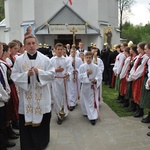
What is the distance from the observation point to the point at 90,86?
658 cm

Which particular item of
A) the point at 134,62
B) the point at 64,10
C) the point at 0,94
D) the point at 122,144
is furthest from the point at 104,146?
the point at 64,10

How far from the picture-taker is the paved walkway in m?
4.89

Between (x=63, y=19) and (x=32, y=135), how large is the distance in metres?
18.8

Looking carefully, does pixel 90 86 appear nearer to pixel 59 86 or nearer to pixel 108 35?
pixel 59 86

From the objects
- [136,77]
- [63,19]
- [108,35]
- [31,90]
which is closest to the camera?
[31,90]

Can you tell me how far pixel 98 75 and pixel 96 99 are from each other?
0.63 meters

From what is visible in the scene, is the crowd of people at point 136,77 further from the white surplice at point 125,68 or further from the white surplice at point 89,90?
the white surplice at point 89,90

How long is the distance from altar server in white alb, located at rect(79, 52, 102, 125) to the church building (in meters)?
15.6

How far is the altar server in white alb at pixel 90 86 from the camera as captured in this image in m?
6.50

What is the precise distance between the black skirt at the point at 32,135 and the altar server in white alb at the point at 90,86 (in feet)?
6.32

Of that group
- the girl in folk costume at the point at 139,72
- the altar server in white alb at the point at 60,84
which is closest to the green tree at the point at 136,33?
the girl in folk costume at the point at 139,72

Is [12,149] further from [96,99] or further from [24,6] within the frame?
[24,6]

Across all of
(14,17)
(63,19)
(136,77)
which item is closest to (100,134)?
(136,77)

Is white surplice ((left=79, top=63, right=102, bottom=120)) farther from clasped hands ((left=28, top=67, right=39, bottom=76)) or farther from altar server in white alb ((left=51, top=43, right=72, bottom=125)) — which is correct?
clasped hands ((left=28, top=67, right=39, bottom=76))
